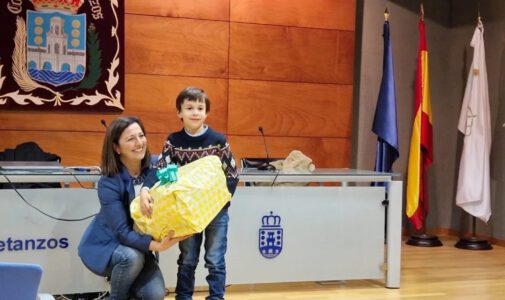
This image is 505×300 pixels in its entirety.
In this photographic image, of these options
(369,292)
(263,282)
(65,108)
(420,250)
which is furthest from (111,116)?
(420,250)

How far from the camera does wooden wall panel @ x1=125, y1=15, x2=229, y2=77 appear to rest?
5.46m

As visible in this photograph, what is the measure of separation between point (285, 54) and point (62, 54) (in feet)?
6.27

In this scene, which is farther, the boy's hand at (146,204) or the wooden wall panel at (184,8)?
the wooden wall panel at (184,8)

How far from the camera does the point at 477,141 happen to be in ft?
19.5

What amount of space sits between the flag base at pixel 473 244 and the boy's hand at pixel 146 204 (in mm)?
4049

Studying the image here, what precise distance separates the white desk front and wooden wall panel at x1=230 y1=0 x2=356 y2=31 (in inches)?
84.8

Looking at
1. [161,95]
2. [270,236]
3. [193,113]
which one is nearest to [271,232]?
[270,236]

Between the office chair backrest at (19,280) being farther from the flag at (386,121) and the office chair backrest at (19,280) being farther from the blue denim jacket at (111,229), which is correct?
the flag at (386,121)

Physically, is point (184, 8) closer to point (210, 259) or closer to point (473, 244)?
point (210, 259)

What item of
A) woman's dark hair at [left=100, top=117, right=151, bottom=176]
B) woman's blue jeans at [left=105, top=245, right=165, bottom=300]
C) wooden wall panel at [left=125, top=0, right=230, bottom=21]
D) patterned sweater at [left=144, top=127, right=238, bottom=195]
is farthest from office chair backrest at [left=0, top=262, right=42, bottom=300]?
wooden wall panel at [left=125, top=0, right=230, bottom=21]

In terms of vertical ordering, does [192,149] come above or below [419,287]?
above

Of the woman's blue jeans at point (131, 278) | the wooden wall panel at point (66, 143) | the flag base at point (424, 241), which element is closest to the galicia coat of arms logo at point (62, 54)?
Answer: the wooden wall panel at point (66, 143)

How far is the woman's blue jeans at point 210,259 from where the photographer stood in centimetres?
319

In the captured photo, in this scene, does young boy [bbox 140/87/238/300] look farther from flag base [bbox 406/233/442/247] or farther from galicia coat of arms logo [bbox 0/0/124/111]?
flag base [bbox 406/233/442/247]
